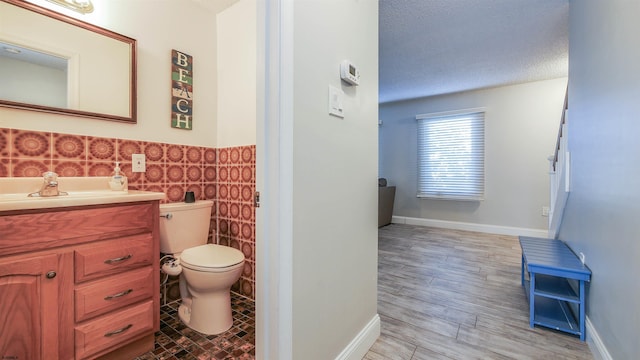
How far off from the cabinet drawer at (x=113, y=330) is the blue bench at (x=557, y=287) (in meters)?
2.30

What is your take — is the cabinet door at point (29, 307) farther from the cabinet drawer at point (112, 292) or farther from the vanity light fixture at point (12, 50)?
the vanity light fixture at point (12, 50)

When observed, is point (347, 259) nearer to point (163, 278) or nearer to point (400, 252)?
point (163, 278)

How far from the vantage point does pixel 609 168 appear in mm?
1369

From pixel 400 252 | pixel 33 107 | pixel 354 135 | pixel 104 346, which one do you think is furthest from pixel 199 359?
pixel 400 252

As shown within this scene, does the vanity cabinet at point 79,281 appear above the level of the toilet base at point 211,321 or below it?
above

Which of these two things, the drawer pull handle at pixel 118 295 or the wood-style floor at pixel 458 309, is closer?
the drawer pull handle at pixel 118 295

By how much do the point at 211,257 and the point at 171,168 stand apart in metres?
0.80

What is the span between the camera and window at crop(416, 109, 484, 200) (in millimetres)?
4438

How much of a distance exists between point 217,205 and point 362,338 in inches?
60.8

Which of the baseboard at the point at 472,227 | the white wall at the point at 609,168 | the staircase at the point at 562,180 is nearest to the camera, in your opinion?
the white wall at the point at 609,168

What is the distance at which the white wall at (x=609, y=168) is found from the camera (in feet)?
3.72

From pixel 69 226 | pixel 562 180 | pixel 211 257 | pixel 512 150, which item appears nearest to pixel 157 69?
pixel 69 226

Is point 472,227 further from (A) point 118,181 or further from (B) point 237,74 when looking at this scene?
(A) point 118,181

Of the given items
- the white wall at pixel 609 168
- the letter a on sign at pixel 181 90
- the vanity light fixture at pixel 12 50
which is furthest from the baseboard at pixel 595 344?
the vanity light fixture at pixel 12 50
